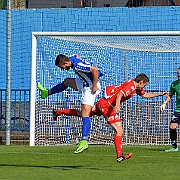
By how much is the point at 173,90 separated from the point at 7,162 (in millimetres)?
4901

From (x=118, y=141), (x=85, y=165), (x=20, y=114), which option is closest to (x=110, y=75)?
(x=20, y=114)

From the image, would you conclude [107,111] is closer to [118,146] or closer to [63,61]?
[118,146]

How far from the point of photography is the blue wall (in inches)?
1021

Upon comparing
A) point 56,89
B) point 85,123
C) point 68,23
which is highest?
point 68,23

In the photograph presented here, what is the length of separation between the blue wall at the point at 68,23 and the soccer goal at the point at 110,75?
6343mm

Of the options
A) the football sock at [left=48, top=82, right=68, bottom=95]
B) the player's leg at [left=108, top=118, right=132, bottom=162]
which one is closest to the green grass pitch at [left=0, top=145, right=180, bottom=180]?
the player's leg at [left=108, top=118, right=132, bottom=162]

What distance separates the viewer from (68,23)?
87.1 feet

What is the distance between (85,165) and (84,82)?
1568mm

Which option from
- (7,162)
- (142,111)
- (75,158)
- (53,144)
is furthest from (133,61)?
(7,162)

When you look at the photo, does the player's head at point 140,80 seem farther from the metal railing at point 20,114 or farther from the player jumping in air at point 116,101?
the metal railing at point 20,114

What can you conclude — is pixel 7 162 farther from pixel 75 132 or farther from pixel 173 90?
pixel 75 132

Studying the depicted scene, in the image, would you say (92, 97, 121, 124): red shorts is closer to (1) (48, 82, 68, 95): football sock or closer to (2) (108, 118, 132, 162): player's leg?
(2) (108, 118, 132, 162): player's leg

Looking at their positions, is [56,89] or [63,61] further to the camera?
[56,89]

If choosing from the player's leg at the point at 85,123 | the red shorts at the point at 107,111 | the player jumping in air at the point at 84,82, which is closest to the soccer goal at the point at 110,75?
the player jumping in air at the point at 84,82
